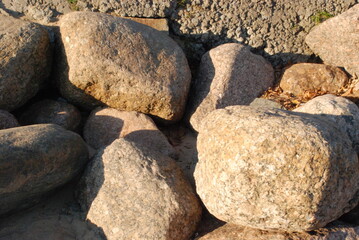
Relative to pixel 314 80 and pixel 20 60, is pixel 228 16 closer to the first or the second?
pixel 314 80

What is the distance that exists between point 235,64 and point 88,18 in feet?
4.90

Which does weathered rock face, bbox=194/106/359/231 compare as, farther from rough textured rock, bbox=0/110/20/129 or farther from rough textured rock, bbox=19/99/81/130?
rough textured rock, bbox=0/110/20/129

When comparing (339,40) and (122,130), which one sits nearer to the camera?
(122,130)

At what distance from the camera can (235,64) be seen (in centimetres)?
418

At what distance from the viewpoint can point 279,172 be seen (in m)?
2.52

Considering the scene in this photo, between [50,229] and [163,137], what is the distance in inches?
51.0

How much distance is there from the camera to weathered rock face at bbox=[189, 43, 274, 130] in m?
4.09

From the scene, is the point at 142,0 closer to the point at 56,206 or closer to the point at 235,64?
the point at 235,64

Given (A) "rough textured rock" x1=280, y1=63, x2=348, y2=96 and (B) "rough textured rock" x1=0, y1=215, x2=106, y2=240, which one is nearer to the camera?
(B) "rough textured rock" x1=0, y1=215, x2=106, y2=240

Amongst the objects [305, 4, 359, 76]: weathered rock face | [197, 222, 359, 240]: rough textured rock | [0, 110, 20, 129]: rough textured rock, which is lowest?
[0, 110, 20, 129]: rough textured rock

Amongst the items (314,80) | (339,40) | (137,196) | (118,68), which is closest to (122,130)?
(118,68)

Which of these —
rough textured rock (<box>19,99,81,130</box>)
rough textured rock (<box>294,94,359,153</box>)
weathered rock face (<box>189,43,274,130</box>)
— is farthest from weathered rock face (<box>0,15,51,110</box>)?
rough textured rock (<box>294,94,359,153</box>)

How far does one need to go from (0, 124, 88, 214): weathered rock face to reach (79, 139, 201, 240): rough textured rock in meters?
0.19

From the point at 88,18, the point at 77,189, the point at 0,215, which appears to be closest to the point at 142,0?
the point at 88,18
